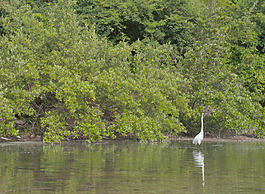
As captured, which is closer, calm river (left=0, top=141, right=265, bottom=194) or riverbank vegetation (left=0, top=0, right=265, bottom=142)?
calm river (left=0, top=141, right=265, bottom=194)

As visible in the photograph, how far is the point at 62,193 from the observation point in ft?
25.3

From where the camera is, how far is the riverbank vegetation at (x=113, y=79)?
70.9ft

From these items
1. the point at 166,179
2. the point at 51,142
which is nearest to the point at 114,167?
the point at 166,179

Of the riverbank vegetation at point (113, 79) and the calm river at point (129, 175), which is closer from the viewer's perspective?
the calm river at point (129, 175)

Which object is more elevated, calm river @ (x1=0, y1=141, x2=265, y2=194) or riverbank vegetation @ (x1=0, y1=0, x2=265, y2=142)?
riverbank vegetation @ (x1=0, y1=0, x2=265, y2=142)

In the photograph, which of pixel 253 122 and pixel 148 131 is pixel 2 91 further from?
pixel 253 122

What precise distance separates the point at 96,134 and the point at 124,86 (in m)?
3.34

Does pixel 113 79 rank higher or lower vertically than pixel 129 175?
higher

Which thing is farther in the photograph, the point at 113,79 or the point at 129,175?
the point at 113,79

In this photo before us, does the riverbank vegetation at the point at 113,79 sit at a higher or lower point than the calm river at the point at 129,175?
higher

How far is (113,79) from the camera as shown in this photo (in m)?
22.9

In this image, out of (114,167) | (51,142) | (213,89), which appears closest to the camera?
(114,167)

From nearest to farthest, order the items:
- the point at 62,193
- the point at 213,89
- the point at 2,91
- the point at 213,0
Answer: the point at 62,193 → the point at 2,91 → the point at 213,89 → the point at 213,0

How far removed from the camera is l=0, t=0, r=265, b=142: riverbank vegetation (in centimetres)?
2162
